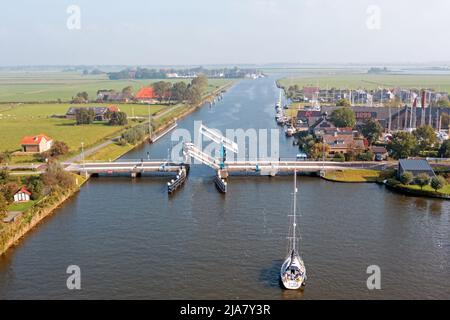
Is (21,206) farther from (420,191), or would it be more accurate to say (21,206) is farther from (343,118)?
(343,118)

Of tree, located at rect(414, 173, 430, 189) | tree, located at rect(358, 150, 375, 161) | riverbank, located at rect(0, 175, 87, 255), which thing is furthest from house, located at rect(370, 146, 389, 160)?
riverbank, located at rect(0, 175, 87, 255)

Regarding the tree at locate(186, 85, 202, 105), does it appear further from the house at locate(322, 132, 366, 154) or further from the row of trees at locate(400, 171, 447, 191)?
the row of trees at locate(400, 171, 447, 191)

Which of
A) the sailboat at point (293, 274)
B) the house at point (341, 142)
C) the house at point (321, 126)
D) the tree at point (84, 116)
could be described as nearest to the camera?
the sailboat at point (293, 274)

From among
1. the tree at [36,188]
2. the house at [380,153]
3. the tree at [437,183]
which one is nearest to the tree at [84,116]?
the tree at [36,188]

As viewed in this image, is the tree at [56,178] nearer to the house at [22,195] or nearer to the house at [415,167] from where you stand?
the house at [22,195]
